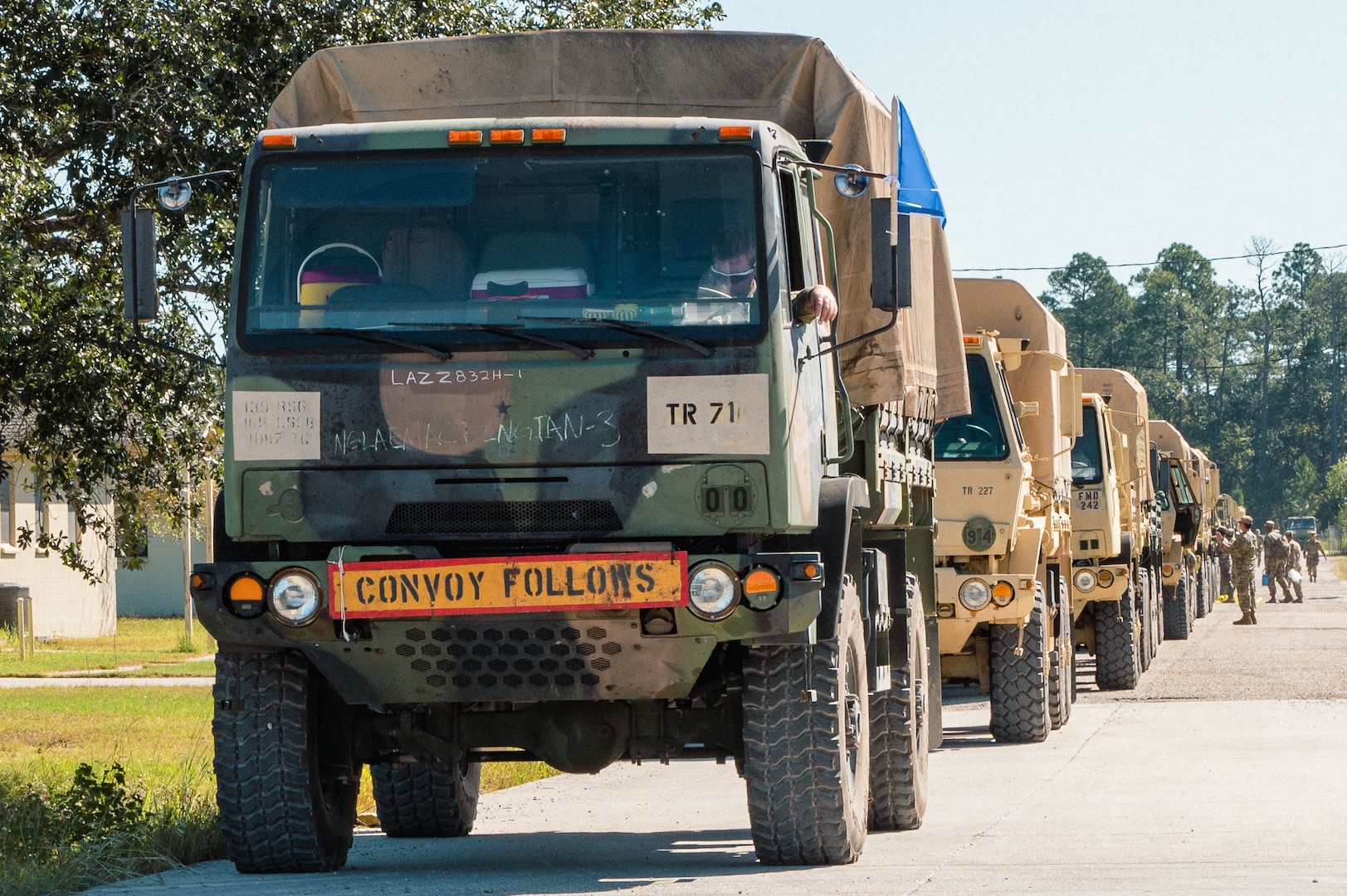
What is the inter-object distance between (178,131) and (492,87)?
4104 millimetres

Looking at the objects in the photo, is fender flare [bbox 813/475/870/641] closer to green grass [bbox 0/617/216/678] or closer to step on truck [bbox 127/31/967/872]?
step on truck [bbox 127/31/967/872]

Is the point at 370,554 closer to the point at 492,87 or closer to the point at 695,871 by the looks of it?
the point at 695,871

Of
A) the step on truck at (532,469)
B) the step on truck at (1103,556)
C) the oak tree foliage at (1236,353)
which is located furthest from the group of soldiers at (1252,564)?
the oak tree foliage at (1236,353)

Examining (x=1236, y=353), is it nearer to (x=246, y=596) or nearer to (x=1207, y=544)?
(x=1207, y=544)

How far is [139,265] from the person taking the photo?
319 inches

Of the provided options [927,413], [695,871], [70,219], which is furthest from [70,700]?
[695,871]

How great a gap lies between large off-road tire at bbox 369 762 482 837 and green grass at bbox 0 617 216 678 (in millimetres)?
12668

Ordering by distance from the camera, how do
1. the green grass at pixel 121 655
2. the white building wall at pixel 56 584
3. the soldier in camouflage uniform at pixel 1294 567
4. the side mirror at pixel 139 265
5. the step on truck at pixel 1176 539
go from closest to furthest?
the side mirror at pixel 139 265, the green grass at pixel 121 655, the step on truck at pixel 1176 539, the white building wall at pixel 56 584, the soldier in camouflage uniform at pixel 1294 567

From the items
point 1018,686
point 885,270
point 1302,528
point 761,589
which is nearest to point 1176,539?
point 1018,686

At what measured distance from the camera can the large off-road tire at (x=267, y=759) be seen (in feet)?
27.0

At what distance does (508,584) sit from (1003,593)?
25.2 feet

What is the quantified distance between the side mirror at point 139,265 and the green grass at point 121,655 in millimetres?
15119

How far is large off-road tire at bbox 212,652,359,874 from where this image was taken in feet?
27.0

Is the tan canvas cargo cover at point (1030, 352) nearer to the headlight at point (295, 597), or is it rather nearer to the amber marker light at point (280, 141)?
the amber marker light at point (280, 141)
